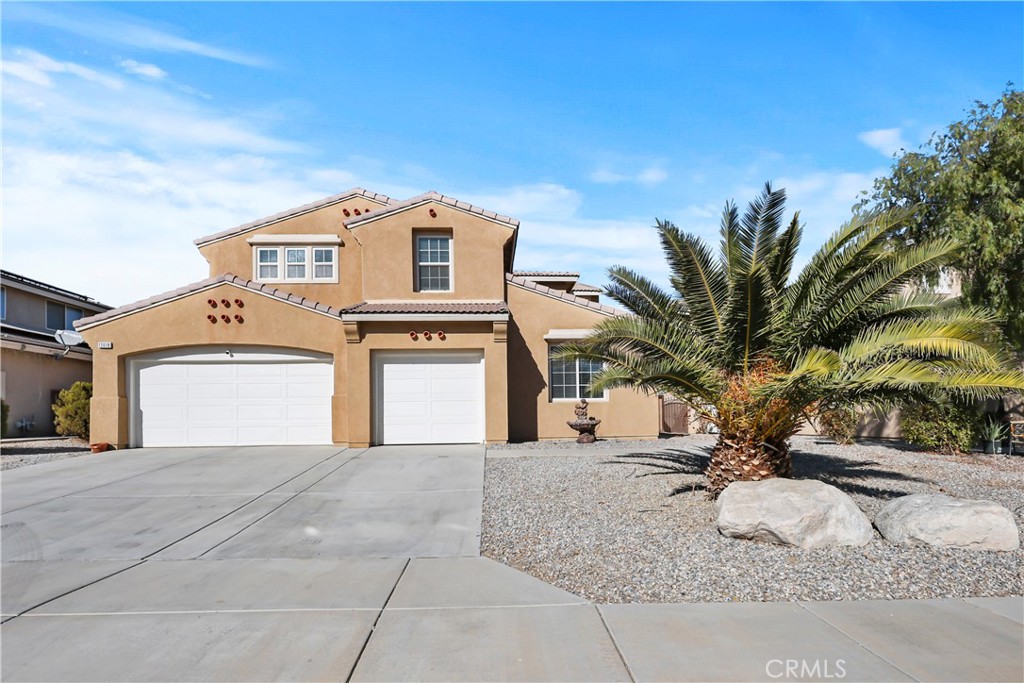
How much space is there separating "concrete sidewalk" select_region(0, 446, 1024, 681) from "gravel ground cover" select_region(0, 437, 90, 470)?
7.38 meters

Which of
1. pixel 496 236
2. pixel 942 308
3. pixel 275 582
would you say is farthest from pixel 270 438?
pixel 942 308

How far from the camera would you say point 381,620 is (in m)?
5.34

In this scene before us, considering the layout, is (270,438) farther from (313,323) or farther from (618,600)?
(618,600)

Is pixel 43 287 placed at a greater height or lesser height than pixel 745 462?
greater

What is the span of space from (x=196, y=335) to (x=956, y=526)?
1537cm

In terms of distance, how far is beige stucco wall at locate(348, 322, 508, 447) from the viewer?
16047 mm

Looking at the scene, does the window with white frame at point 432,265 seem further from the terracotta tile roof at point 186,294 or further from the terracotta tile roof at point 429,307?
the terracotta tile roof at point 186,294

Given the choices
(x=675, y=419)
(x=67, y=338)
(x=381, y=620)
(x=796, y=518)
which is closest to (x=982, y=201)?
(x=675, y=419)

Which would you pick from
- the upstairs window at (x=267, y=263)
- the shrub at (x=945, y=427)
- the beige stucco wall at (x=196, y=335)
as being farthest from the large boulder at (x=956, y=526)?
the upstairs window at (x=267, y=263)

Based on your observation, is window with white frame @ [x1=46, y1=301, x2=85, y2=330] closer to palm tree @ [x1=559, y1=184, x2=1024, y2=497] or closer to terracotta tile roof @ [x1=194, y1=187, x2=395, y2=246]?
terracotta tile roof @ [x1=194, y1=187, x2=395, y2=246]

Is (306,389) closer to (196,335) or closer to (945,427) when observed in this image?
(196,335)

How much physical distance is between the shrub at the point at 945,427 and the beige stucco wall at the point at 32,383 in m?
24.7

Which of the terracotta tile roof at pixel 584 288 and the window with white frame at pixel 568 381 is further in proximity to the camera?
the terracotta tile roof at pixel 584 288

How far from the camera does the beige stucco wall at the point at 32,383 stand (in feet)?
68.6
